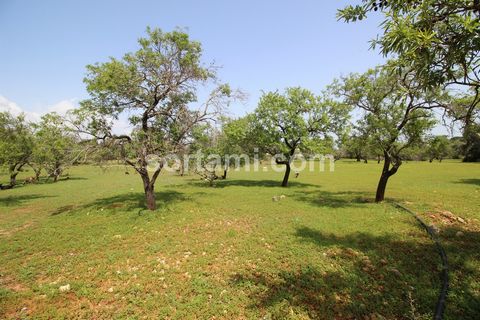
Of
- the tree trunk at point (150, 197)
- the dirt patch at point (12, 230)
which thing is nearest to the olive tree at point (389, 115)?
the tree trunk at point (150, 197)

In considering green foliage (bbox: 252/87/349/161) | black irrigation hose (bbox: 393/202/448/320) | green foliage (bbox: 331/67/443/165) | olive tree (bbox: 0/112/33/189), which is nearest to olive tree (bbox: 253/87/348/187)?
green foliage (bbox: 252/87/349/161)

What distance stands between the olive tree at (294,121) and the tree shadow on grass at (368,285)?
791 inches

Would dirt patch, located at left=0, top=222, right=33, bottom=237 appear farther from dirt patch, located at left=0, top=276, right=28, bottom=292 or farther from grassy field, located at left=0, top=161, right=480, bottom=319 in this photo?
dirt patch, located at left=0, top=276, right=28, bottom=292

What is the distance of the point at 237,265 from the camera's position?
30.7ft

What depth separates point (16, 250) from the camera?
447 inches

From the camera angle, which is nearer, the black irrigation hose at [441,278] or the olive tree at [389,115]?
the black irrigation hose at [441,278]

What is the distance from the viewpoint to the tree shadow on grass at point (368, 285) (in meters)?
6.68

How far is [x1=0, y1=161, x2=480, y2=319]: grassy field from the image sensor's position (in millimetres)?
6895

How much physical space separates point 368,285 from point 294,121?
78.2 ft

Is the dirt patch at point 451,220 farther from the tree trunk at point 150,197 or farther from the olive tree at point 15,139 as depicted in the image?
the olive tree at point 15,139

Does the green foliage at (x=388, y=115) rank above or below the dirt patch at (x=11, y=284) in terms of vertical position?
A: above

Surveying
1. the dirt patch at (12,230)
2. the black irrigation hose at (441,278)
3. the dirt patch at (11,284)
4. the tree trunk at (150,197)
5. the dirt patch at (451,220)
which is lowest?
the dirt patch at (11,284)

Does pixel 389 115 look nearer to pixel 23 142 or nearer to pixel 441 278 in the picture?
pixel 441 278

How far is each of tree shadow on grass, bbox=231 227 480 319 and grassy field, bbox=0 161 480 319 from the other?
4cm
